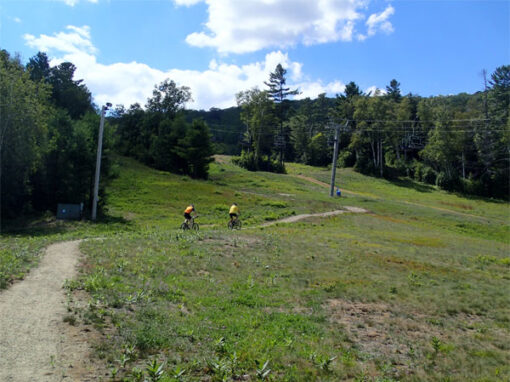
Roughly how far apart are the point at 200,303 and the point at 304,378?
14.2 ft

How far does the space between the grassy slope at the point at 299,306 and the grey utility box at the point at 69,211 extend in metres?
6.35

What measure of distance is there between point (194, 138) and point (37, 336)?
64.9 metres

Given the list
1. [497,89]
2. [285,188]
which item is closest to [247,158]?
[285,188]

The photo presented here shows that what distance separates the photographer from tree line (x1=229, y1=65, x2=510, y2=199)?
250 feet

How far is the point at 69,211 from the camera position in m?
31.4

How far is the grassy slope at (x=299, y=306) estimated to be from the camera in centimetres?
771

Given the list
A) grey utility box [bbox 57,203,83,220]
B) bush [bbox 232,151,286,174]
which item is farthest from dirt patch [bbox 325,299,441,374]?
bush [bbox 232,151,286,174]

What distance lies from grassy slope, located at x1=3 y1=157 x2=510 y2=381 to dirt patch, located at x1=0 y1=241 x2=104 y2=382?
1.71 feet

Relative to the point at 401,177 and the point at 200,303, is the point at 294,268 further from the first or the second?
the point at 401,177

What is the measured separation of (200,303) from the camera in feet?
34.8

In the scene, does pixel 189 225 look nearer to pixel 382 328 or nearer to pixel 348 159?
pixel 382 328

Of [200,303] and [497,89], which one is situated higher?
[497,89]

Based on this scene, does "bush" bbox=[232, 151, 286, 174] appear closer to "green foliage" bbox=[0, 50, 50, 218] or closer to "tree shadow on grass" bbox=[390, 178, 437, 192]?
"tree shadow on grass" bbox=[390, 178, 437, 192]

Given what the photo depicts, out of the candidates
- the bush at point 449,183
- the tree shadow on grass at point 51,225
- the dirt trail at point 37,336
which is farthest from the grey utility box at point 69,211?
the bush at point 449,183
